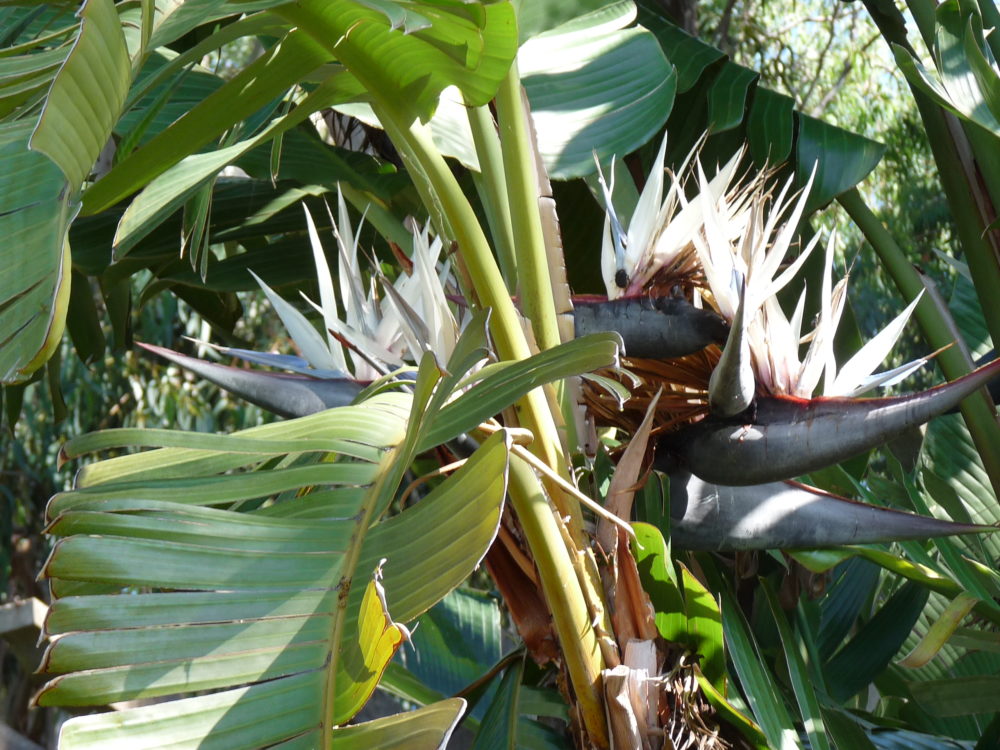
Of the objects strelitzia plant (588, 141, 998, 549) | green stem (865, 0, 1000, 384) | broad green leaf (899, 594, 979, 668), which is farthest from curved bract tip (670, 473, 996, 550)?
green stem (865, 0, 1000, 384)

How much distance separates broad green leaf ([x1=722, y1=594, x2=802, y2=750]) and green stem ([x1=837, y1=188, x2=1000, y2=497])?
0.38 meters

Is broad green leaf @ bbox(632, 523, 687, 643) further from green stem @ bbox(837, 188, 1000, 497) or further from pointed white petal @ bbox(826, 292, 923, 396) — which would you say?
green stem @ bbox(837, 188, 1000, 497)

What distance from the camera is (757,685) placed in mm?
698

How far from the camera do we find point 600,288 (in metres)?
1.19

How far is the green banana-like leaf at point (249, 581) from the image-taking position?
0.39 m

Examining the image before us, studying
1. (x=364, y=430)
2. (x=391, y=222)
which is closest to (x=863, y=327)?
Result: (x=391, y=222)

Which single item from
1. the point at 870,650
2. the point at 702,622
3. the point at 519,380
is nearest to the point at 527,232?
the point at 519,380

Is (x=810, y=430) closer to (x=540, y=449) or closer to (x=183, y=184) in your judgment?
(x=540, y=449)

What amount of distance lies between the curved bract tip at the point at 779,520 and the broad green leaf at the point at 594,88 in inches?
12.9

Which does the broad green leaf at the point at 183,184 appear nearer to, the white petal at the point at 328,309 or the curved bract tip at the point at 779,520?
the white petal at the point at 328,309

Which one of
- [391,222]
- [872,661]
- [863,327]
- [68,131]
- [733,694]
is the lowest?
[863,327]

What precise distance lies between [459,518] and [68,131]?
0.23 metres

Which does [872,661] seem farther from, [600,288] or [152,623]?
[152,623]

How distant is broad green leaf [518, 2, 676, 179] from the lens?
0.88 m
